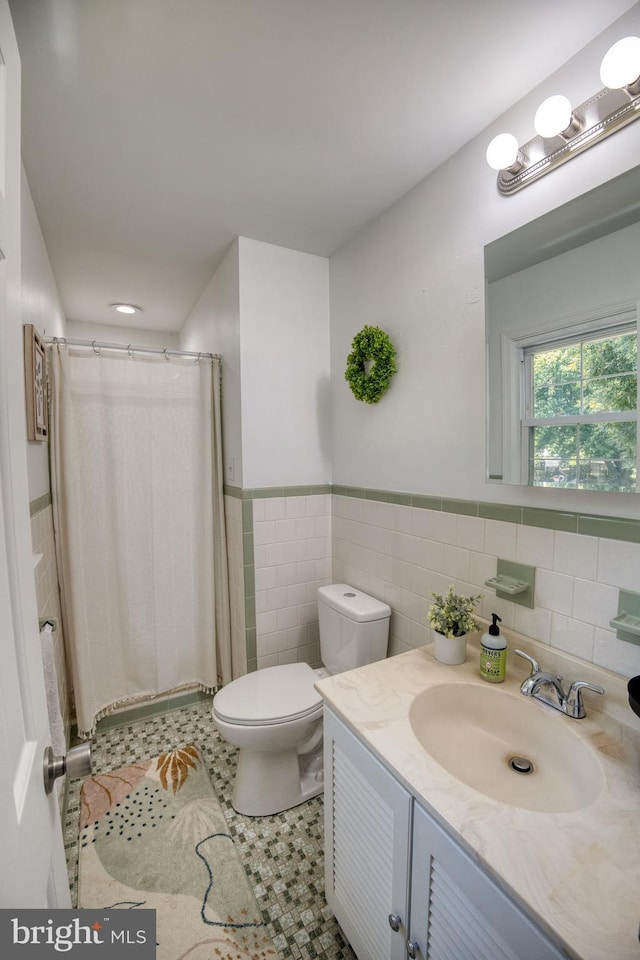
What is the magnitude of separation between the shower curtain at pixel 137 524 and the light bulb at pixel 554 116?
65.1 inches

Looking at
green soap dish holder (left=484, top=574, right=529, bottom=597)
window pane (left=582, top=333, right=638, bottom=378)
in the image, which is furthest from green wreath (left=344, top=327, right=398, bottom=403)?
green soap dish holder (left=484, top=574, right=529, bottom=597)

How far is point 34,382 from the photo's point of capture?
1.54 meters

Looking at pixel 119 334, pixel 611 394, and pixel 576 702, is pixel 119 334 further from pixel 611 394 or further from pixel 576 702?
pixel 576 702

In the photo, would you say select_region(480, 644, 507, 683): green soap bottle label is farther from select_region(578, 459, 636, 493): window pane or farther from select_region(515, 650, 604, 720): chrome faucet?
select_region(578, 459, 636, 493): window pane

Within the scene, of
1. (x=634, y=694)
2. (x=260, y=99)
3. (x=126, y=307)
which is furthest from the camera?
(x=126, y=307)

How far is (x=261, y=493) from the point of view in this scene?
1991 millimetres

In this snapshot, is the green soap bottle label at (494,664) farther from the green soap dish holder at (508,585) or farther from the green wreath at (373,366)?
the green wreath at (373,366)

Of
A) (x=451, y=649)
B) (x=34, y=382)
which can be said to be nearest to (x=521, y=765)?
(x=451, y=649)

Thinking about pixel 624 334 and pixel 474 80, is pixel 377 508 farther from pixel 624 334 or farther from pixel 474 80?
pixel 474 80

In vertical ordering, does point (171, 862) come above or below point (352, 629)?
below

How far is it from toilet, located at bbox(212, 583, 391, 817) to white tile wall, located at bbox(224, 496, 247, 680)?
0.34 meters

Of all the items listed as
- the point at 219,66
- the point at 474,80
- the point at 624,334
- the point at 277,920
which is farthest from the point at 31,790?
the point at 474,80

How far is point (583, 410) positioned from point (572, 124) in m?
0.71

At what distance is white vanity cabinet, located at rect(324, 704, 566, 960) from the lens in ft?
2.13
